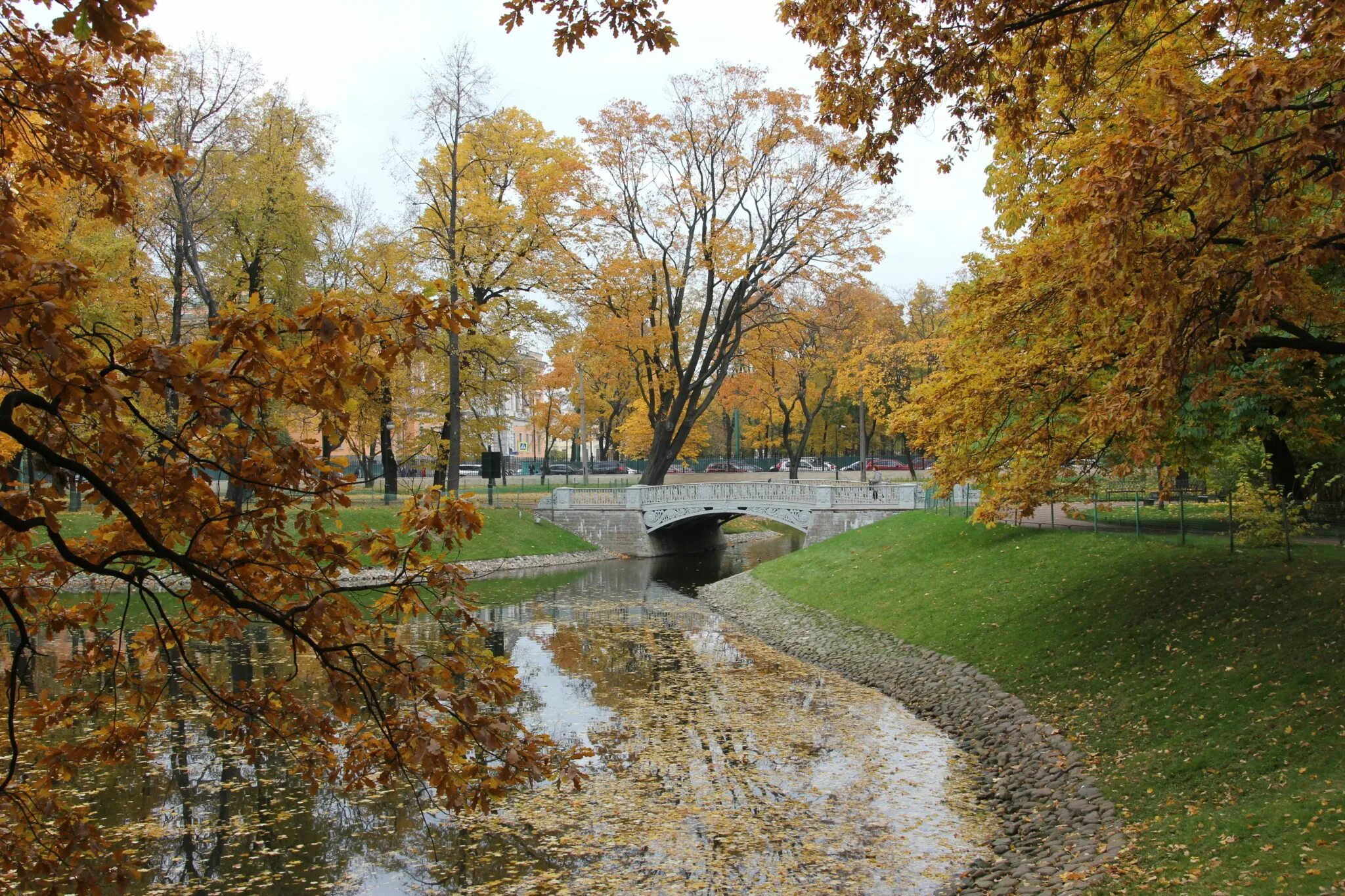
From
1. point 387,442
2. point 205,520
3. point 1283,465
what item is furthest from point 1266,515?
point 387,442

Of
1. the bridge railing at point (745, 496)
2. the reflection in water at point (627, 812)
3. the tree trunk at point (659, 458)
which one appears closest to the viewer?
the reflection in water at point (627, 812)

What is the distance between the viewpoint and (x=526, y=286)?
113 ft

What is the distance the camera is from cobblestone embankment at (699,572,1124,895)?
26.4 feet

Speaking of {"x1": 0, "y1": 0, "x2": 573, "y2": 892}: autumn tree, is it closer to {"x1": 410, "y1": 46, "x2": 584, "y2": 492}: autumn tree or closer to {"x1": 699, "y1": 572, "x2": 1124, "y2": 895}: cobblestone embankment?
{"x1": 699, "y1": 572, "x2": 1124, "y2": 895}: cobblestone embankment

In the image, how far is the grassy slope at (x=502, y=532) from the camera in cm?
3147

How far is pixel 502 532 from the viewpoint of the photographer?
36469 mm

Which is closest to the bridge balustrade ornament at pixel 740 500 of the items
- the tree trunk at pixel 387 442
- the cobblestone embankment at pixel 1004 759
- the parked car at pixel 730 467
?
the tree trunk at pixel 387 442

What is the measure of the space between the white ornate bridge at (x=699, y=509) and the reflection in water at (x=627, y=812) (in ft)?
56.7

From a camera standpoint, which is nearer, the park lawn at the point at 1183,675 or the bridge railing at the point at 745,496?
the park lawn at the point at 1183,675

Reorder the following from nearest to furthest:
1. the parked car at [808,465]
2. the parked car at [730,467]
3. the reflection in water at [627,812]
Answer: the reflection in water at [627,812]
the parked car at [808,465]
the parked car at [730,467]

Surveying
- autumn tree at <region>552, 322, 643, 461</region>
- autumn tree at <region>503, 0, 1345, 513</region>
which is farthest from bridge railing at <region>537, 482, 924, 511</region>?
autumn tree at <region>503, 0, 1345, 513</region>

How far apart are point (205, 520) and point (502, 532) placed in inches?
1290

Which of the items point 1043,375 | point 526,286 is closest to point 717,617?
point 1043,375

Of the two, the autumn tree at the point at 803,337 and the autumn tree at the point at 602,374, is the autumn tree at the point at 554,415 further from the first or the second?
the autumn tree at the point at 803,337
